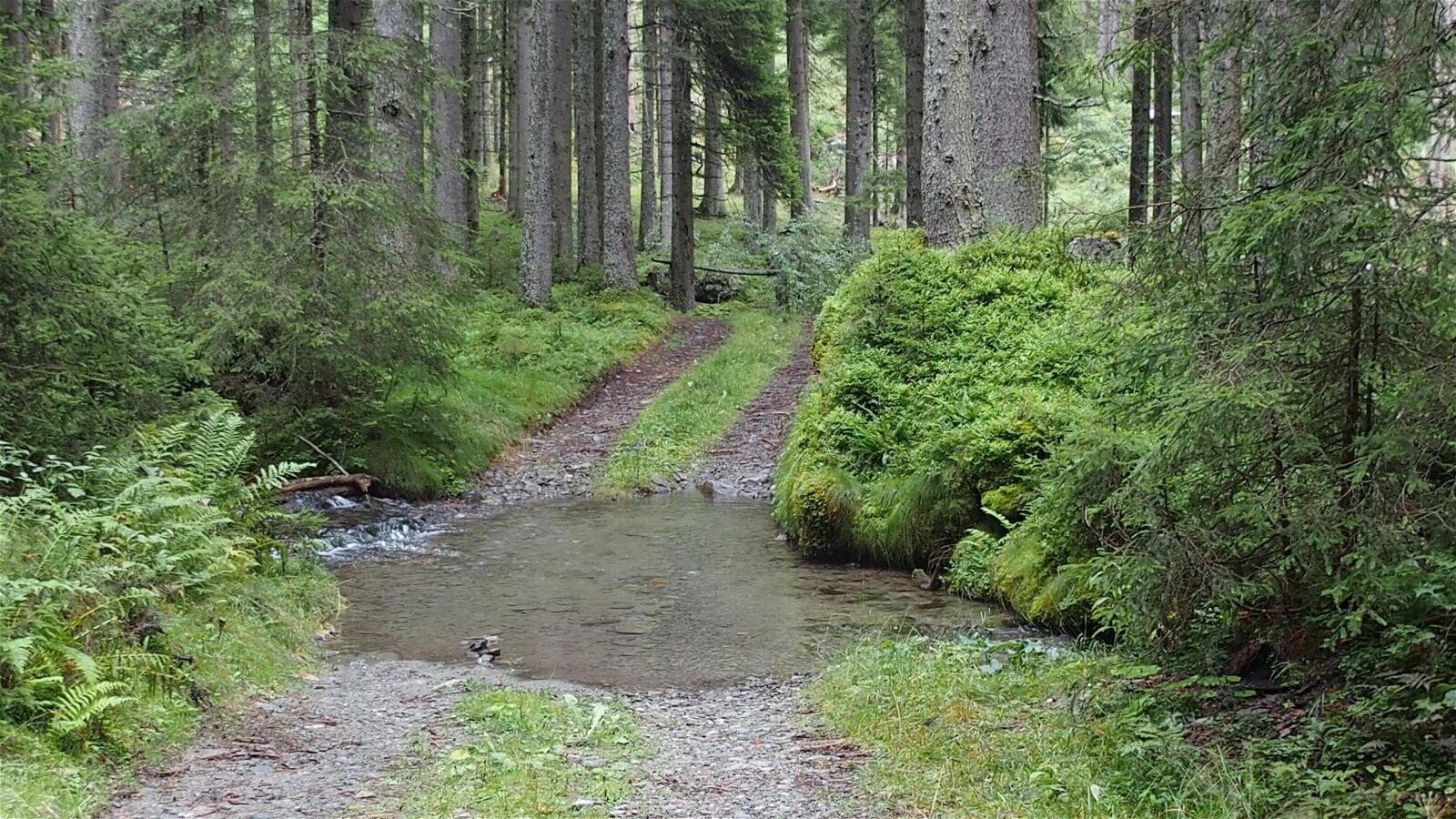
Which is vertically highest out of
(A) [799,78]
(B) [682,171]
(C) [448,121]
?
(A) [799,78]

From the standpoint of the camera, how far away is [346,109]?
42.9 ft

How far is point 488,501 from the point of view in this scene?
13.9m

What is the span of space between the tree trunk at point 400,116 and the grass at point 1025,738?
8.77m

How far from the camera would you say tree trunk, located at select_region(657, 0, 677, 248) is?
25859 millimetres

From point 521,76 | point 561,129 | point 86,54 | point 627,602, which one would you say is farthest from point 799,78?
point 627,602

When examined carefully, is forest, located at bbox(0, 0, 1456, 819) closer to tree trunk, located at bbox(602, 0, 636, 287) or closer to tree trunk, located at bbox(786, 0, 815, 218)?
tree trunk, located at bbox(602, 0, 636, 287)

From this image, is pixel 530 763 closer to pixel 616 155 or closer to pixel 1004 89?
pixel 1004 89

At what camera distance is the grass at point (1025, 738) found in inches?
163

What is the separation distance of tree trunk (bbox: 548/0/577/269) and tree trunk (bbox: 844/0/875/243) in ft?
22.1

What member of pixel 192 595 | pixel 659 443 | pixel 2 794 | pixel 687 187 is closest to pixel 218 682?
pixel 192 595

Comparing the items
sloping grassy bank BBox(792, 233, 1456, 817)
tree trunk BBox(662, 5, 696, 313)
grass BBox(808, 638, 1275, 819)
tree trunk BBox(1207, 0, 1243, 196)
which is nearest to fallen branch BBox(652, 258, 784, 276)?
tree trunk BBox(662, 5, 696, 313)

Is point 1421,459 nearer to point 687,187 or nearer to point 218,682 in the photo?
point 218,682

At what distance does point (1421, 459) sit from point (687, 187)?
77.5 ft

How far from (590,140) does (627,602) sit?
22.0m
